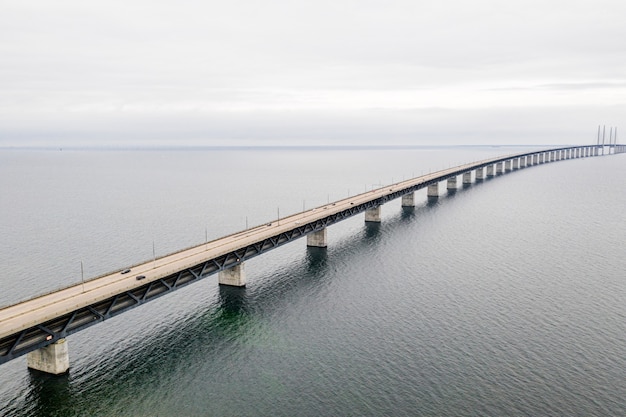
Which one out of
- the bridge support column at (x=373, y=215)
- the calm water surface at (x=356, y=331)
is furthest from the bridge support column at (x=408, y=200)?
the calm water surface at (x=356, y=331)

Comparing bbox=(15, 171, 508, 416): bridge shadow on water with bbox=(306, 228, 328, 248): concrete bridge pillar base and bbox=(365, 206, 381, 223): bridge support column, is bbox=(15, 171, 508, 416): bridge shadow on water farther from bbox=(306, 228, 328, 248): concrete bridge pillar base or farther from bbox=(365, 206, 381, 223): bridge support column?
bbox=(365, 206, 381, 223): bridge support column

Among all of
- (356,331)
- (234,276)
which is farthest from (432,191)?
(356,331)

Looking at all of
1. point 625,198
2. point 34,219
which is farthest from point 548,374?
point 625,198

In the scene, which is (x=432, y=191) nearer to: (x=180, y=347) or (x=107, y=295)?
(x=180, y=347)

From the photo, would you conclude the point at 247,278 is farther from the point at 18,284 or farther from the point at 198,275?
the point at 18,284

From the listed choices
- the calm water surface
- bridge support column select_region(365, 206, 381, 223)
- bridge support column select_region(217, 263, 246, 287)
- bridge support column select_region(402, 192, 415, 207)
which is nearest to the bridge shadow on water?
the calm water surface

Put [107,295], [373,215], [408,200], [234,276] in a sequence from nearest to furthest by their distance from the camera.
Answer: [107,295], [234,276], [373,215], [408,200]

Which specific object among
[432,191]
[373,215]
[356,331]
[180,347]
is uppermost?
[373,215]
